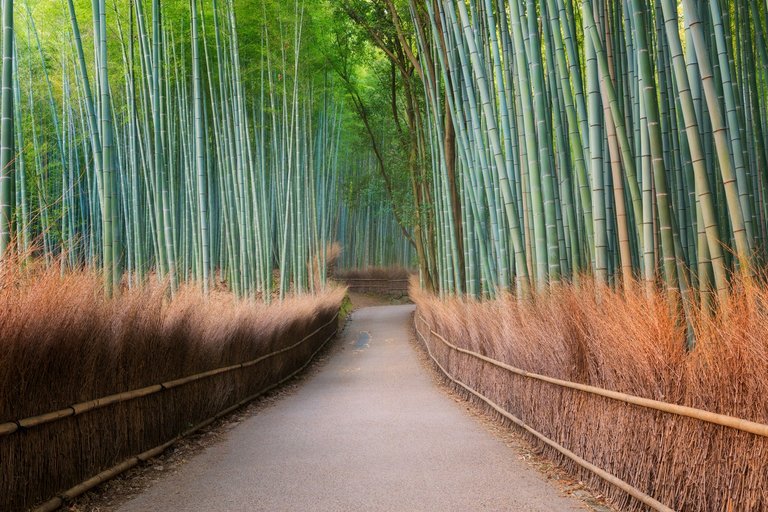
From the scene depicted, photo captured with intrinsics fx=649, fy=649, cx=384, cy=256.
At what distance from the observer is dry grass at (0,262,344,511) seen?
2328 mm

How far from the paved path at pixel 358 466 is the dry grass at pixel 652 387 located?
11.9 inches

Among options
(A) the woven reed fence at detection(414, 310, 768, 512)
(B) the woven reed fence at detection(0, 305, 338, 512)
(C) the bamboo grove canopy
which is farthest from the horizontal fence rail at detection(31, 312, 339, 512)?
(C) the bamboo grove canopy

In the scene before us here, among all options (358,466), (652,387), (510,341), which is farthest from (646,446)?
(510,341)

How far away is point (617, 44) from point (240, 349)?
11.7 feet

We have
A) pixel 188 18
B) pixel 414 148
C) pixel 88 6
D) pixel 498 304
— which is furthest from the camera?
pixel 414 148

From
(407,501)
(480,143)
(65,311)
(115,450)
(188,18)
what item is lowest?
(407,501)

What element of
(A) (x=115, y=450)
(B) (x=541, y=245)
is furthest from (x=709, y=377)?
(A) (x=115, y=450)

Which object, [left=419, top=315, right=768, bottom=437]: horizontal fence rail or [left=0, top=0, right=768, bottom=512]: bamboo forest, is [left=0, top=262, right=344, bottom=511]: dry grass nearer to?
[left=0, top=0, right=768, bottom=512]: bamboo forest

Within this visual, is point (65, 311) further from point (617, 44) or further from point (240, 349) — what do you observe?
point (617, 44)

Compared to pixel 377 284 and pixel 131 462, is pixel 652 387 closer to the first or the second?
pixel 131 462

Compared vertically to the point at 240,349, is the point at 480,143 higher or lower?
higher

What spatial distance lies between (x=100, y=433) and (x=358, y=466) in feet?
3.96

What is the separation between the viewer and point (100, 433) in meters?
2.91

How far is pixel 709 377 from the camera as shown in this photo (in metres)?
1.98
